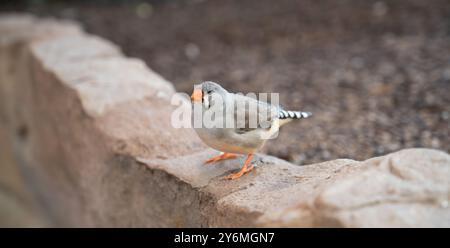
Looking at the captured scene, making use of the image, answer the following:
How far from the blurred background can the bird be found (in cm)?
133

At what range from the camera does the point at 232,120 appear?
2.34 metres

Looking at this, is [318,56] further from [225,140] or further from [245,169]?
[225,140]

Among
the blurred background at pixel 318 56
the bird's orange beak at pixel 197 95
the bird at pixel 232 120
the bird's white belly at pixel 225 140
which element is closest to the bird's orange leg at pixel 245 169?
the bird at pixel 232 120

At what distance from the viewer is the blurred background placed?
13.1ft

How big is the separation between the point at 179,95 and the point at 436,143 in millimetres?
1721

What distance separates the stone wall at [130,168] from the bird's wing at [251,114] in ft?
0.77

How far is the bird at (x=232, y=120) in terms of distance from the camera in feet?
7.51

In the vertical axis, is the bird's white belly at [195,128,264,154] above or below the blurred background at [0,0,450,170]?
below

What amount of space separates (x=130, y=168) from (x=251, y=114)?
866mm

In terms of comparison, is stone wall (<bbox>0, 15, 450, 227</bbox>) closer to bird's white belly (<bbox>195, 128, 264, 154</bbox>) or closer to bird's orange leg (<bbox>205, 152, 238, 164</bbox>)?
bird's orange leg (<bbox>205, 152, 238, 164</bbox>)

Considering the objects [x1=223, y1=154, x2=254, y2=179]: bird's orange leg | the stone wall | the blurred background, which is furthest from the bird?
the blurred background

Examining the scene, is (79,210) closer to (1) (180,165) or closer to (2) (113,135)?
(2) (113,135)

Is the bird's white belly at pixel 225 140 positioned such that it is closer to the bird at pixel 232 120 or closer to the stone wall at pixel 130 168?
the bird at pixel 232 120
